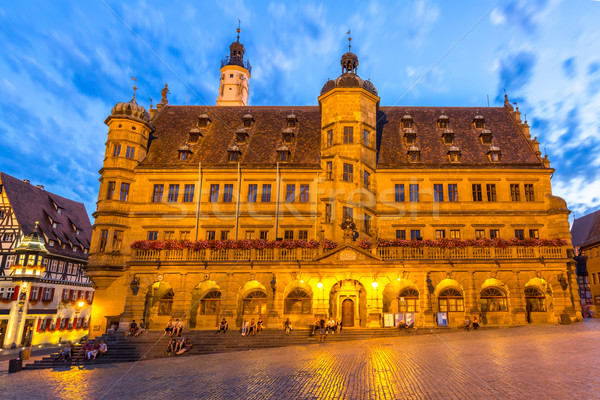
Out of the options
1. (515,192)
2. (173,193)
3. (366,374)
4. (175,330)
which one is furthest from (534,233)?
(173,193)

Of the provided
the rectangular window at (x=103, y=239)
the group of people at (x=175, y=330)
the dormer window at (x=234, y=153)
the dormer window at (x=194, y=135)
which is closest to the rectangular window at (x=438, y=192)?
the dormer window at (x=234, y=153)

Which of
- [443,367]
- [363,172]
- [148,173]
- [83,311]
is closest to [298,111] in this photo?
[363,172]

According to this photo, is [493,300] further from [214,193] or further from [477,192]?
[214,193]

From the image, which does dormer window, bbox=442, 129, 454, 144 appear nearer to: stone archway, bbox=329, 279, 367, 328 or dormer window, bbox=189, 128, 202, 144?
stone archway, bbox=329, 279, 367, 328

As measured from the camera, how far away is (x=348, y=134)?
40.3 meters

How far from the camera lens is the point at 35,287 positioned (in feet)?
164

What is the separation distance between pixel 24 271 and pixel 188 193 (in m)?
23.6

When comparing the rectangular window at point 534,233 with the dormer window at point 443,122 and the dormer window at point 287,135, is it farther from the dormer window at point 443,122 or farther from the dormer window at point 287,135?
the dormer window at point 287,135

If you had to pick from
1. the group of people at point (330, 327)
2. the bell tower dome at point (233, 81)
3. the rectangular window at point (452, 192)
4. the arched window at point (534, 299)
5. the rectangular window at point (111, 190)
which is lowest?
the group of people at point (330, 327)

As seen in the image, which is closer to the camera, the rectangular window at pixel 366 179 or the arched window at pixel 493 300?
the arched window at pixel 493 300

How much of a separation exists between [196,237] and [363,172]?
17.6 m

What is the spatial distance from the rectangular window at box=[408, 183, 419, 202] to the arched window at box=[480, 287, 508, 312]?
10926 millimetres

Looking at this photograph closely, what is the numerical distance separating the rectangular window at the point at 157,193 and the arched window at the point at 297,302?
1718 centimetres

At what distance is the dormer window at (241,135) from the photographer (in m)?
45.2
